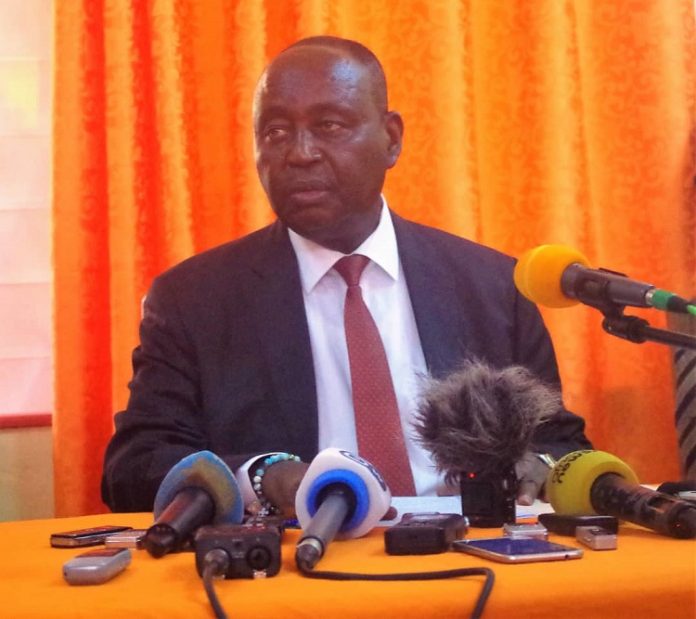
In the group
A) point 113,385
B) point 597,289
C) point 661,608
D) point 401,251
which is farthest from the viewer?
point 113,385

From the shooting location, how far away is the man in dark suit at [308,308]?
1.88 meters

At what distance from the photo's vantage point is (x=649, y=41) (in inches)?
99.2

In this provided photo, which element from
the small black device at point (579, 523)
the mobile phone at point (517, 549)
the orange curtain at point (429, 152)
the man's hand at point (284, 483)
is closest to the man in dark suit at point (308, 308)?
the orange curtain at point (429, 152)

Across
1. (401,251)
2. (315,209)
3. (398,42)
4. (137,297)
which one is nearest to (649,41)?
(398,42)

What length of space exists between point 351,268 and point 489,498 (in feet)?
2.96

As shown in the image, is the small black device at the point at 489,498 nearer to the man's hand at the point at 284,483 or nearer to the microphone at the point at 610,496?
the microphone at the point at 610,496

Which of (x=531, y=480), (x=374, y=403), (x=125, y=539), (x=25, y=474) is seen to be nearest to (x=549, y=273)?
(x=531, y=480)

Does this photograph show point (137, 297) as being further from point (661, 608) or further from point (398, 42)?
point (661, 608)

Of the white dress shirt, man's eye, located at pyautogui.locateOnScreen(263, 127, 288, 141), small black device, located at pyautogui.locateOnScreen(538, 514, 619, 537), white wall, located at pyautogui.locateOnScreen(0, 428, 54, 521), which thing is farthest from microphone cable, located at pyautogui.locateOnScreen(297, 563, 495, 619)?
white wall, located at pyautogui.locateOnScreen(0, 428, 54, 521)

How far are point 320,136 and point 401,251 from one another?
0.31 m

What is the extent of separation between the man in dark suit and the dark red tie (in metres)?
0.04

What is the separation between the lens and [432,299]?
80.8 inches

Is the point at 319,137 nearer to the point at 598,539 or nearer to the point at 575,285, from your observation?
the point at 575,285

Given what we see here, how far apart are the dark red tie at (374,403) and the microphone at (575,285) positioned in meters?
0.73
